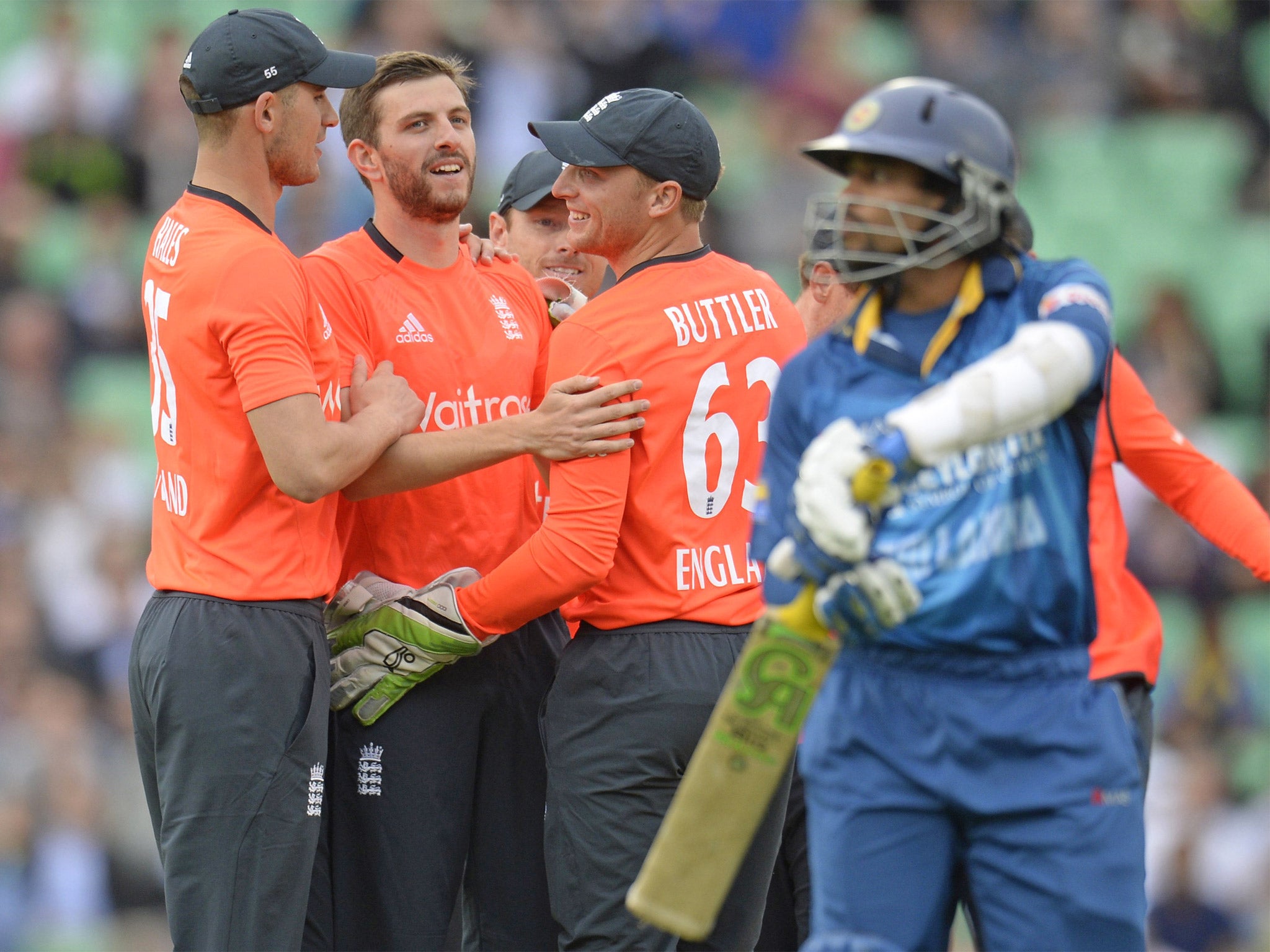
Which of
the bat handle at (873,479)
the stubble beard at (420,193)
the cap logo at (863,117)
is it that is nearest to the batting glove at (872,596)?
the bat handle at (873,479)

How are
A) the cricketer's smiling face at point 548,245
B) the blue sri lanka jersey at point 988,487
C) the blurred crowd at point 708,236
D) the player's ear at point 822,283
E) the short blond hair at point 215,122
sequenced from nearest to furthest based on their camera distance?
the blue sri lanka jersey at point 988,487, the short blond hair at point 215,122, the player's ear at point 822,283, the cricketer's smiling face at point 548,245, the blurred crowd at point 708,236

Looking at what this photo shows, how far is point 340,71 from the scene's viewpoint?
4.19 m

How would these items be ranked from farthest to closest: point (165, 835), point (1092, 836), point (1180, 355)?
point (1180, 355) → point (165, 835) → point (1092, 836)

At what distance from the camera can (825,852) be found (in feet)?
9.96

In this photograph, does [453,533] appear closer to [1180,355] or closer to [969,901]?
[969,901]

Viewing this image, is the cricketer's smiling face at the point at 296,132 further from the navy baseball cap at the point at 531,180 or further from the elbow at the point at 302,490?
the navy baseball cap at the point at 531,180

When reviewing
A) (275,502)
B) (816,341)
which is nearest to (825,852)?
(816,341)

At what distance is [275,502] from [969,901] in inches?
76.6

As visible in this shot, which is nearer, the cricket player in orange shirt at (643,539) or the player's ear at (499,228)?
the cricket player in orange shirt at (643,539)

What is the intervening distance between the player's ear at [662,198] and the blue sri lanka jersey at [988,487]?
1162 mm

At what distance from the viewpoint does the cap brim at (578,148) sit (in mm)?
4152

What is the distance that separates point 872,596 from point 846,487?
A: 21 centimetres

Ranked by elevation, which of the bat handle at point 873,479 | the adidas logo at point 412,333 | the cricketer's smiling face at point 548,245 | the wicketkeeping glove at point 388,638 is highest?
the cricketer's smiling face at point 548,245

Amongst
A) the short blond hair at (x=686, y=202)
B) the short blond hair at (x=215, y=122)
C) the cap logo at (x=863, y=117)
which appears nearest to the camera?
the cap logo at (x=863, y=117)
